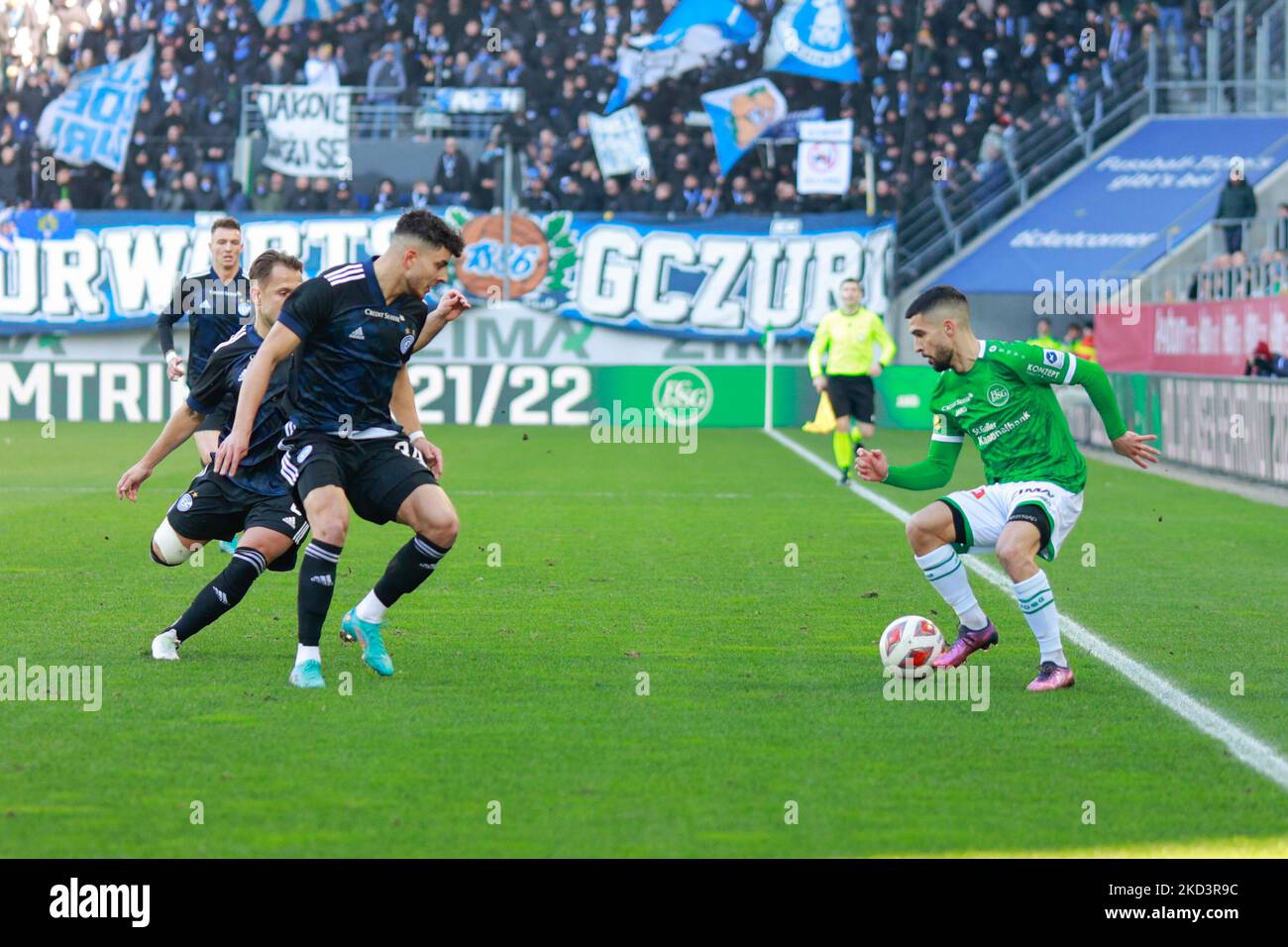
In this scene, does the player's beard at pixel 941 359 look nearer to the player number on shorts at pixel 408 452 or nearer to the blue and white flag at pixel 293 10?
the player number on shorts at pixel 408 452

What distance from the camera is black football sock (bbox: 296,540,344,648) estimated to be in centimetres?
747

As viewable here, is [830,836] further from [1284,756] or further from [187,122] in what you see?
[187,122]

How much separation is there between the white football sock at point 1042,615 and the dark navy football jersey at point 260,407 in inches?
131

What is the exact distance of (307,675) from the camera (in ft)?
24.4

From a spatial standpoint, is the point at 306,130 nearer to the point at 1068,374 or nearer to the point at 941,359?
the point at 941,359

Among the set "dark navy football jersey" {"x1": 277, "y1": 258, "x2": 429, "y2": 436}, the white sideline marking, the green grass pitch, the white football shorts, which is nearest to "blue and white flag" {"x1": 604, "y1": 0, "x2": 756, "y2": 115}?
the green grass pitch

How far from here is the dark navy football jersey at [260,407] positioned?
847 centimetres

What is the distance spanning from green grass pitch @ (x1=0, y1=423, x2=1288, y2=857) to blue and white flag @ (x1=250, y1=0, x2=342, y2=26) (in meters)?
20.2

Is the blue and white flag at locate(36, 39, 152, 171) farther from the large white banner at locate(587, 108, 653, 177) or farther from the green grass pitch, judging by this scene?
the green grass pitch

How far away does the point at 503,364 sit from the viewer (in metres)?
30.2

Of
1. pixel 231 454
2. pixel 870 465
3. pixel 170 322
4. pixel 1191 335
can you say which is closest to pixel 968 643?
pixel 870 465

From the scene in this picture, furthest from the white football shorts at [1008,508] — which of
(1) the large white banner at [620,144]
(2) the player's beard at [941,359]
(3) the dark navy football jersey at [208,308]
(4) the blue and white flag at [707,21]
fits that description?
(4) the blue and white flag at [707,21]

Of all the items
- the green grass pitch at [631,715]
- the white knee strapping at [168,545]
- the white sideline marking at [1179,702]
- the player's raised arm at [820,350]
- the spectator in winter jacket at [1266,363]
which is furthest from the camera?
the spectator in winter jacket at [1266,363]

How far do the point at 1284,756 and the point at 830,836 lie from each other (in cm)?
200
